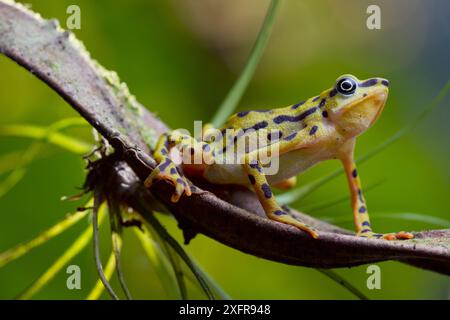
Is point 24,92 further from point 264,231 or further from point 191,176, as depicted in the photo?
point 264,231

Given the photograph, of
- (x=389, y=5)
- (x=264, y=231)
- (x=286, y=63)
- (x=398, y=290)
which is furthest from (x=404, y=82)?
(x=264, y=231)

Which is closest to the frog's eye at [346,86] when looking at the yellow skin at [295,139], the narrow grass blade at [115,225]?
the yellow skin at [295,139]

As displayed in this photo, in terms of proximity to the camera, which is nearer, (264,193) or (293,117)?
(264,193)

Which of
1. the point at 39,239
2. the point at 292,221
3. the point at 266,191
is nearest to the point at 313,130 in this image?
the point at 266,191

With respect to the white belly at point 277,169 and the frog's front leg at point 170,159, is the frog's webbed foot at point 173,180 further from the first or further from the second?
the white belly at point 277,169

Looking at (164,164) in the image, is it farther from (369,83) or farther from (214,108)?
(214,108)

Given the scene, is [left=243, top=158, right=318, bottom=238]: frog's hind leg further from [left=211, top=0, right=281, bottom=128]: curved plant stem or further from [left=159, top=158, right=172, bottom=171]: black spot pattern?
[left=211, top=0, right=281, bottom=128]: curved plant stem
